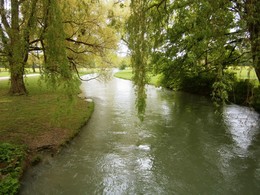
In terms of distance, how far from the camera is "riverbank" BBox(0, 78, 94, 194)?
14.3 ft

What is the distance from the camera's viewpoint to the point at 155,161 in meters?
5.02

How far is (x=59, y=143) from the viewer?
18.9 ft

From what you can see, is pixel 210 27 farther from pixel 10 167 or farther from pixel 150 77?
pixel 10 167

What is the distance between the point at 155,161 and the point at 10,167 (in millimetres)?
3009

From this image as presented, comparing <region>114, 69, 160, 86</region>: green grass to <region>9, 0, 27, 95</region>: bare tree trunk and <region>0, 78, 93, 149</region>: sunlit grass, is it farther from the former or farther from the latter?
<region>9, 0, 27, 95</region>: bare tree trunk

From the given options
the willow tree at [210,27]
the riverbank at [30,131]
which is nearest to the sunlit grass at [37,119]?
the riverbank at [30,131]

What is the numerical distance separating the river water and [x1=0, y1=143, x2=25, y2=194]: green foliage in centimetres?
24

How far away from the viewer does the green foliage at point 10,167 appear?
3.73 m

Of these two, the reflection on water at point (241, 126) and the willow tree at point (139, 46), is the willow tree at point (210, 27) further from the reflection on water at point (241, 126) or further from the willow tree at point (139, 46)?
the reflection on water at point (241, 126)

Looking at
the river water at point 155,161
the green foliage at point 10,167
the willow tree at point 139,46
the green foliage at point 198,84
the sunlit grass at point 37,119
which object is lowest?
the river water at point 155,161

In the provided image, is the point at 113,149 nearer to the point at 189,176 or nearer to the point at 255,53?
the point at 189,176

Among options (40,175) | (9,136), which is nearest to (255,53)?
(40,175)

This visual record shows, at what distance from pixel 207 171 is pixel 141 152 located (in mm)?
1625

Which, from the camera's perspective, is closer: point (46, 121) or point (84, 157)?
point (84, 157)
